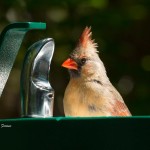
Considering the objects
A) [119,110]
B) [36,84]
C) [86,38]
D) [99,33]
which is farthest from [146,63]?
[36,84]

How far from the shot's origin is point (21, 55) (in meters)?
4.94

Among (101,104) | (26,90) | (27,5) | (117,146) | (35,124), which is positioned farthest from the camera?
(27,5)

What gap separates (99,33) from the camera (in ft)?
16.4

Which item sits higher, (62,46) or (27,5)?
(27,5)

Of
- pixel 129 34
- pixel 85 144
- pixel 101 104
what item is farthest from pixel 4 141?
pixel 129 34

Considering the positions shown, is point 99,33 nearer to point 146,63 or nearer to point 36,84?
point 146,63

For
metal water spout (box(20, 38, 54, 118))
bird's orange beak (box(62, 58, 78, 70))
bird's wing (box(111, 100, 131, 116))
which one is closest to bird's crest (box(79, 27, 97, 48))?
bird's orange beak (box(62, 58, 78, 70))

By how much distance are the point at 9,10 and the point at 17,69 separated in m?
0.45

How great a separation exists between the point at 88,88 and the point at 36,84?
156 cm

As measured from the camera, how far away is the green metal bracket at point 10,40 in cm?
165

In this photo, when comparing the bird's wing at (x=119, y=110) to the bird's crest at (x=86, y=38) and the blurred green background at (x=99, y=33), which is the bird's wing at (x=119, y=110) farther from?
the blurred green background at (x=99, y=33)

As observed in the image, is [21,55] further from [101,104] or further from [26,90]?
[26,90]

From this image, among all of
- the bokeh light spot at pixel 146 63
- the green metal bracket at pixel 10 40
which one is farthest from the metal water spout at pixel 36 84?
the bokeh light spot at pixel 146 63

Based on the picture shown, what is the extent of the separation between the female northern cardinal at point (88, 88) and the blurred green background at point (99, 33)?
1.27 m
